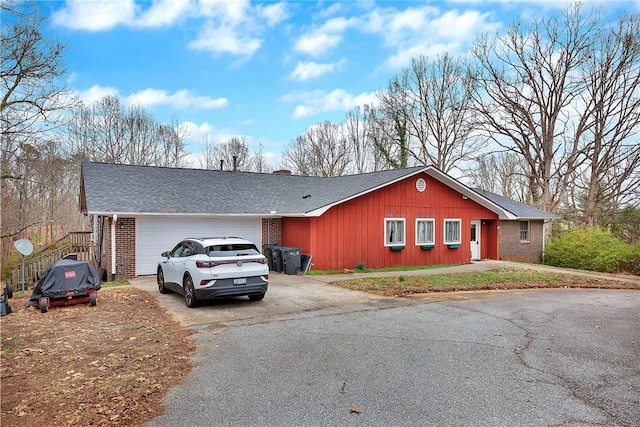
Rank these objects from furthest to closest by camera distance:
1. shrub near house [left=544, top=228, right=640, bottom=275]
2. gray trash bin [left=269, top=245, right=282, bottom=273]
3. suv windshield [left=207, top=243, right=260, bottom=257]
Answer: shrub near house [left=544, top=228, right=640, bottom=275] → gray trash bin [left=269, top=245, right=282, bottom=273] → suv windshield [left=207, top=243, right=260, bottom=257]

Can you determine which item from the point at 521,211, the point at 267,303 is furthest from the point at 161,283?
the point at 521,211

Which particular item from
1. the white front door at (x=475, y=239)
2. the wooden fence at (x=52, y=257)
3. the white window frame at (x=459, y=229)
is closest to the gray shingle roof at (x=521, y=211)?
the white front door at (x=475, y=239)

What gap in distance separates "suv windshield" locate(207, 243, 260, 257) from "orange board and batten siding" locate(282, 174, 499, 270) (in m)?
6.61

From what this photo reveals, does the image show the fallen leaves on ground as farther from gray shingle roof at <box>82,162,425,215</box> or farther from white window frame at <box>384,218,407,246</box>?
gray shingle roof at <box>82,162,425,215</box>

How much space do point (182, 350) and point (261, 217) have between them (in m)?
11.7

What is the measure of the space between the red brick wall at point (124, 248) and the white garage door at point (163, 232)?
183 millimetres

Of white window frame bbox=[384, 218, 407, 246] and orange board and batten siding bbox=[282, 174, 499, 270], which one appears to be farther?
white window frame bbox=[384, 218, 407, 246]

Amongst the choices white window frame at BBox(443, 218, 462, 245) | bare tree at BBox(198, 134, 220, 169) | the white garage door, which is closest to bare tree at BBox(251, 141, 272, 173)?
bare tree at BBox(198, 134, 220, 169)

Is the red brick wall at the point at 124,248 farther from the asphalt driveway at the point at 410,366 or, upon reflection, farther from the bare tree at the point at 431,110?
the bare tree at the point at 431,110

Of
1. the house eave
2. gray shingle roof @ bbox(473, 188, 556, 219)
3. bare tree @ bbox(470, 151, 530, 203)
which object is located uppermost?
bare tree @ bbox(470, 151, 530, 203)

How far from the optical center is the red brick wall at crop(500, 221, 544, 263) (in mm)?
22625

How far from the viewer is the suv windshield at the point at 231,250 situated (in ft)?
30.2

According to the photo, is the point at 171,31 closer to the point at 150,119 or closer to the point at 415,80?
the point at 150,119

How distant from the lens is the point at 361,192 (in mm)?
16578
